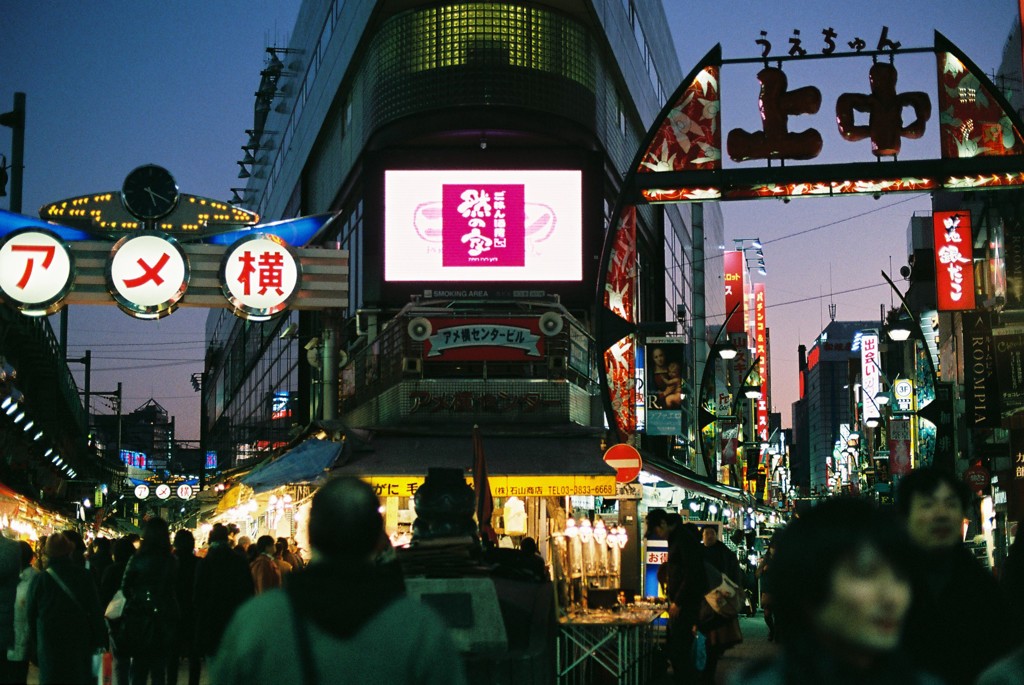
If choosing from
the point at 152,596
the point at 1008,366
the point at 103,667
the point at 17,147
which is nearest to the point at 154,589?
the point at 152,596

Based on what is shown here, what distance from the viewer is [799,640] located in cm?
292

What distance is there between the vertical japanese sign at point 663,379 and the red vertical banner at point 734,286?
92.6 ft

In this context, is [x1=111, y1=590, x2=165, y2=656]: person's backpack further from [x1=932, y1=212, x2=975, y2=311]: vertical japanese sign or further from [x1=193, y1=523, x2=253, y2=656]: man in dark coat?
[x1=932, y1=212, x2=975, y2=311]: vertical japanese sign

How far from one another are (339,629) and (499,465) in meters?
18.7

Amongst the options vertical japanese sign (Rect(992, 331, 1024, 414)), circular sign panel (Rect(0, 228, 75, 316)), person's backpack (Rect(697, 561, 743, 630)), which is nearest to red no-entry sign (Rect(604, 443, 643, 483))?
person's backpack (Rect(697, 561, 743, 630))

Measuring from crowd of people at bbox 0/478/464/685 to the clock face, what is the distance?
398cm

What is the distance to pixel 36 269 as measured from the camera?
15.4 metres

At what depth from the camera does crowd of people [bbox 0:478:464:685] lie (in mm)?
3604

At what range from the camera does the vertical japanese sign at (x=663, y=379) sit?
2992 centimetres

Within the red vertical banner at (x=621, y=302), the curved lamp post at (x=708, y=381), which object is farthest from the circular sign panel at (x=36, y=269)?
the curved lamp post at (x=708, y=381)

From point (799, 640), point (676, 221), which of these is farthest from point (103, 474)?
point (799, 640)

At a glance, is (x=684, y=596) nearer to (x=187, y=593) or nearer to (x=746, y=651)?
(x=187, y=593)

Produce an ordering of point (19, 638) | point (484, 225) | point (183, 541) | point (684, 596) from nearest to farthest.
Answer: point (19, 638)
point (684, 596)
point (183, 541)
point (484, 225)

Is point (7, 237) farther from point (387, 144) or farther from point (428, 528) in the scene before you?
→ point (387, 144)
